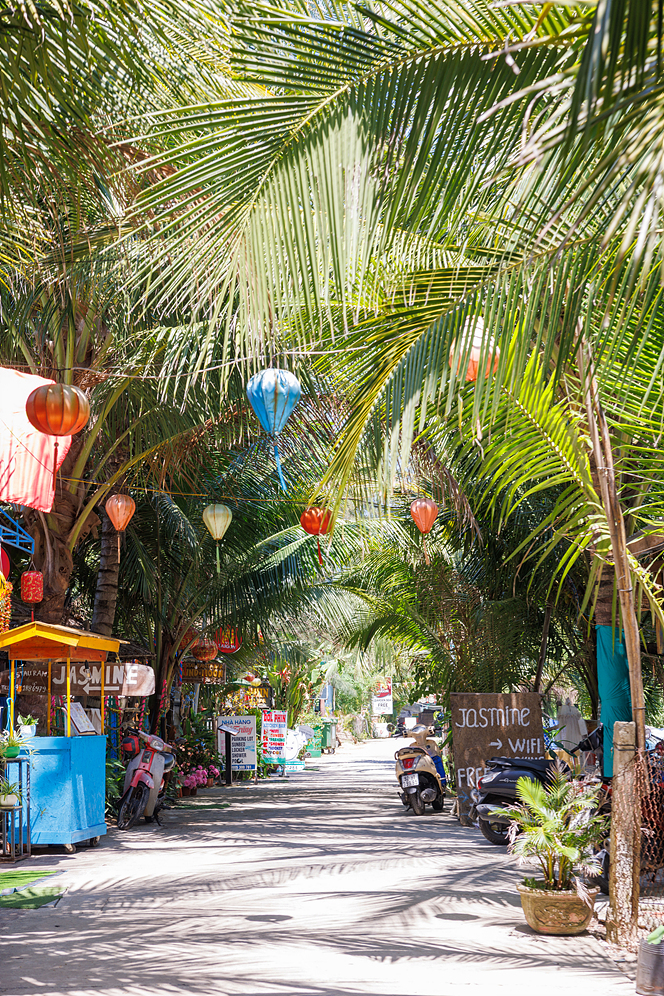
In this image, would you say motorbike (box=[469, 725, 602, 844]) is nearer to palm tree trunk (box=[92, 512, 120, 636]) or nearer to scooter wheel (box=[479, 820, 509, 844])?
scooter wheel (box=[479, 820, 509, 844])

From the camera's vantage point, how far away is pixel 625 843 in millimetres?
5695

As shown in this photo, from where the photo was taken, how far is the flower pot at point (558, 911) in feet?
20.3

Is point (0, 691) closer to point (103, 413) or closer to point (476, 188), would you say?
point (103, 413)

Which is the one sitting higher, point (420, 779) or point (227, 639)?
point (227, 639)

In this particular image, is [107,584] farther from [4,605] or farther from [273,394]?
[273,394]

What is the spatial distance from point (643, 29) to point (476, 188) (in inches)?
61.6

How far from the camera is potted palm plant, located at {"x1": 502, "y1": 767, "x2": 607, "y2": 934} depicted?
614cm

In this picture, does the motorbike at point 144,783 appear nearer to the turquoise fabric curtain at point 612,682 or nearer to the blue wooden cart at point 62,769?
the blue wooden cart at point 62,769

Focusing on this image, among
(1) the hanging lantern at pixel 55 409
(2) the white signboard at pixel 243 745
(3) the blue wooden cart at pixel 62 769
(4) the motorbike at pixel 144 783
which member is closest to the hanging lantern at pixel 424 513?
(3) the blue wooden cart at pixel 62 769

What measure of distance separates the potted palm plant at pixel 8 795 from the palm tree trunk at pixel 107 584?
362 cm

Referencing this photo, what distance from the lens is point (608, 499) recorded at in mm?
5508

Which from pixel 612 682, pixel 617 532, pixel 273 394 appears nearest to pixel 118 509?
pixel 273 394

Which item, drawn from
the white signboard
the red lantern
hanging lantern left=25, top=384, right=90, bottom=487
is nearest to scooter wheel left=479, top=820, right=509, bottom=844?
hanging lantern left=25, top=384, right=90, bottom=487

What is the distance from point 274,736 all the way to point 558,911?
18672mm
